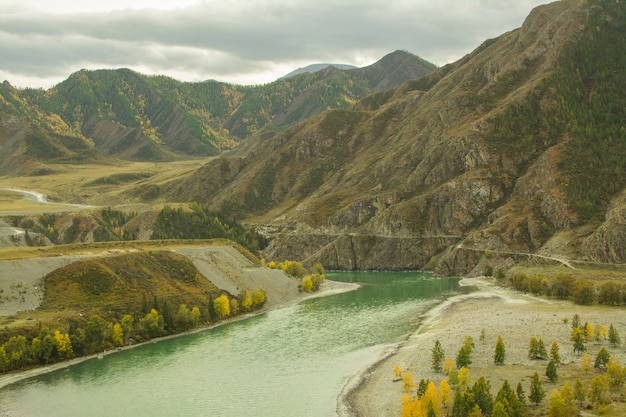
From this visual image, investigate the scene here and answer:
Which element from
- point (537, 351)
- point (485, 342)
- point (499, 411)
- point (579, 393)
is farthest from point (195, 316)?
point (579, 393)

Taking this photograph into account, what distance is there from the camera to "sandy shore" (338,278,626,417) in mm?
65625

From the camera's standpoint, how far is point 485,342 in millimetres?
83938

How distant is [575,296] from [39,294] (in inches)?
3845

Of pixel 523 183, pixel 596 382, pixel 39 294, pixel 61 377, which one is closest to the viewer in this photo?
pixel 596 382

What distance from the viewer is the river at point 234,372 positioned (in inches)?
2638

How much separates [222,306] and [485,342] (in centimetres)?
5346

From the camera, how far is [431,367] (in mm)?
74000

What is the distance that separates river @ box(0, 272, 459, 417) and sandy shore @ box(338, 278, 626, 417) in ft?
9.57

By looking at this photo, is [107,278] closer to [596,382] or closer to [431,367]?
[431,367]

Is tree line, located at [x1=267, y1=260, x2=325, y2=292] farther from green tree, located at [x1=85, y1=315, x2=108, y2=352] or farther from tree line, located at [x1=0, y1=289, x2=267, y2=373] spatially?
green tree, located at [x1=85, y1=315, x2=108, y2=352]

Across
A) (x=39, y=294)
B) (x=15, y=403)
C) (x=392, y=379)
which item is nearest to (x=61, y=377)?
(x=15, y=403)

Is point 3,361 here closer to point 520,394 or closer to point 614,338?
point 520,394

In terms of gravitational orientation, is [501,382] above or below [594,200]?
below

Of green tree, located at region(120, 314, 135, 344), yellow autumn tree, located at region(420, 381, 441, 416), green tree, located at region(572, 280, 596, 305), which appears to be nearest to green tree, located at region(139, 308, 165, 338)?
green tree, located at region(120, 314, 135, 344)
